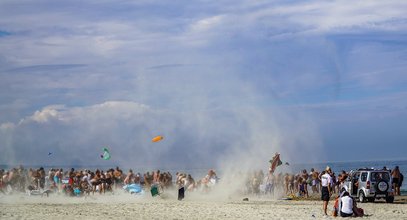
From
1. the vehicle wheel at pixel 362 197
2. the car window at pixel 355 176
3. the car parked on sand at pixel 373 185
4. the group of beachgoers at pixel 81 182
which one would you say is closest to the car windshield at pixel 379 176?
the car parked on sand at pixel 373 185

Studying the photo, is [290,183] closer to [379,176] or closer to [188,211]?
[379,176]

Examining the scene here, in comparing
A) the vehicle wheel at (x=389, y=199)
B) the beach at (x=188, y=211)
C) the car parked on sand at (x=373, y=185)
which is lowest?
the beach at (x=188, y=211)

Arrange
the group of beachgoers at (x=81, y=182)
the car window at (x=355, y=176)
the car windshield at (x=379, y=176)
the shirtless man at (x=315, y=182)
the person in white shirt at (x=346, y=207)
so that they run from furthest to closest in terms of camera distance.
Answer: the shirtless man at (x=315, y=182) < the group of beachgoers at (x=81, y=182) < the car window at (x=355, y=176) < the car windshield at (x=379, y=176) < the person in white shirt at (x=346, y=207)

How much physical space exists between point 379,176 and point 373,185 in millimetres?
541

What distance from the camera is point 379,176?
29891 millimetres

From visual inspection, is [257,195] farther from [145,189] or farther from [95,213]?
[95,213]

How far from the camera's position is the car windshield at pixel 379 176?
1174 inches

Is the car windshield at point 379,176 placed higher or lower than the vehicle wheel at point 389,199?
higher

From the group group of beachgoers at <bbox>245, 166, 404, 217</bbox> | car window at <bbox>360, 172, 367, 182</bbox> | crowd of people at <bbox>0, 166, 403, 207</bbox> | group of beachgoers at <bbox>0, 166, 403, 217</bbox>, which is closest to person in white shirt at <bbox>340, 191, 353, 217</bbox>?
car window at <bbox>360, 172, 367, 182</bbox>

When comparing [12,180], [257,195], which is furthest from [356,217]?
[12,180]

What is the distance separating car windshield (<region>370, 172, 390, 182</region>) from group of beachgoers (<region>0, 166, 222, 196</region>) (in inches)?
445

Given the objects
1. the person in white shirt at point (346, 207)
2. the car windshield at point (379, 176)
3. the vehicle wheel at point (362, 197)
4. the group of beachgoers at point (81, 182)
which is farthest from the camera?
the group of beachgoers at point (81, 182)

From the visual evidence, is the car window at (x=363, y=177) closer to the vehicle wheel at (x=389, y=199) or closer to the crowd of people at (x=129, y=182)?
the vehicle wheel at (x=389, y=199)

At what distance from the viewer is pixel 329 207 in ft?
91.4
